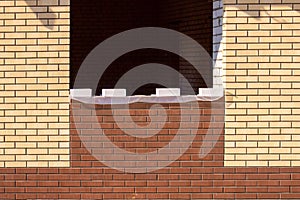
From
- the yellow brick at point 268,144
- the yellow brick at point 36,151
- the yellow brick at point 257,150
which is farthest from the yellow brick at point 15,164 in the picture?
the yellow brick at point 268,144

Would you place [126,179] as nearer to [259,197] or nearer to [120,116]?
[120,116]

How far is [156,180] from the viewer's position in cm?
877

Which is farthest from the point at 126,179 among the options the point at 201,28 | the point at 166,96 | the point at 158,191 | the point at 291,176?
the point at 201,28

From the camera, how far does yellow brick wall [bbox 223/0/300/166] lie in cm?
869

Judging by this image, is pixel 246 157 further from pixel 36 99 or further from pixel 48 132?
pixel 36 99

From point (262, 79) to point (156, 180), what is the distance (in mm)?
1446

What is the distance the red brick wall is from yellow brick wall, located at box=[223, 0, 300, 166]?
163 millimetres

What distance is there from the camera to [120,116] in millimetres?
8711

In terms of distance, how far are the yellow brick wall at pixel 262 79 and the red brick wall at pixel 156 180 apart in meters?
0.16

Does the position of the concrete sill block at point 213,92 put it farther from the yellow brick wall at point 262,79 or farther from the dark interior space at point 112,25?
the dark interior space at point 112,25

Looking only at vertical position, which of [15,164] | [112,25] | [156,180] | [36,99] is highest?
[112,25]

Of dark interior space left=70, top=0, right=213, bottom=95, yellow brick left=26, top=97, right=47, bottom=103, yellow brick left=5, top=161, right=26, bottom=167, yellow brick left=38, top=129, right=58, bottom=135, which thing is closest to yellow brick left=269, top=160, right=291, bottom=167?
yellow brick left=38, top=129, right=58, bottom=135

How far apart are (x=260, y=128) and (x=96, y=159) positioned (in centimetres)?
165

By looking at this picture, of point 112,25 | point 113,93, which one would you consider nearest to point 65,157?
point 113,93
